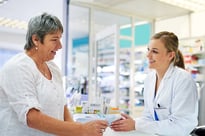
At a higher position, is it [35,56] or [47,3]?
[47,3]

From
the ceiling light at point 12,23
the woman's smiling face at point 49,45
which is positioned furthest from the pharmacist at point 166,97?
Result: the ceiling light at point 12,23

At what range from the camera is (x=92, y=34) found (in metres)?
5.52

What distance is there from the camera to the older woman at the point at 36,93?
108cm

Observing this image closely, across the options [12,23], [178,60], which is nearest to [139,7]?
[12,23]

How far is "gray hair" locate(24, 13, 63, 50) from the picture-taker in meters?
1.18

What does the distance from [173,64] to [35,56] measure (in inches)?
41.3

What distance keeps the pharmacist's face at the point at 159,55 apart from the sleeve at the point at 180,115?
21 cm

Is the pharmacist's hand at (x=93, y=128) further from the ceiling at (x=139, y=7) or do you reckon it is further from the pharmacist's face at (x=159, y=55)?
the ceiling at (x=139, y=7)

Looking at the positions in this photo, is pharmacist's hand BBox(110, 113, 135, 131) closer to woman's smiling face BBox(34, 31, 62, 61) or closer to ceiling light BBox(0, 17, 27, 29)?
woman's smiling face BBox(34, 31, 62, 61)

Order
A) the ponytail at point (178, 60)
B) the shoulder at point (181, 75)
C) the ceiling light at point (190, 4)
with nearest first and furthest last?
the shoulder at point (181, 75) < the ponytail at point (178, 60) < the ceiling light at point (190, 4)

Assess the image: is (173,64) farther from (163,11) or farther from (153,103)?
(163,11)

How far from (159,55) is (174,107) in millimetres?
399

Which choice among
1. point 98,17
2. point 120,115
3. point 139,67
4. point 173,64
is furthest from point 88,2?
point 120,115

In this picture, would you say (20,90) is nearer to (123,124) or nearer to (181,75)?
(123,124)
